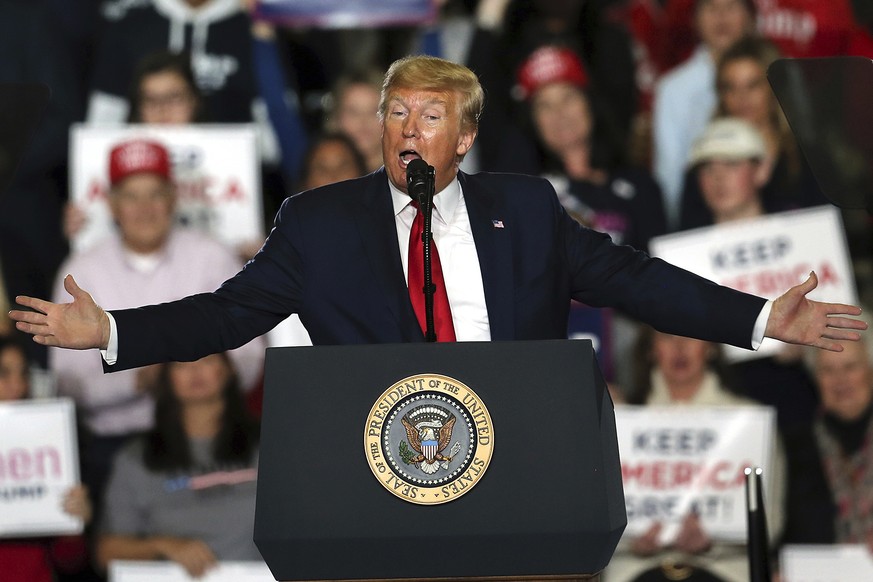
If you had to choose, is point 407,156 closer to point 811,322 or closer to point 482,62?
point 811,322

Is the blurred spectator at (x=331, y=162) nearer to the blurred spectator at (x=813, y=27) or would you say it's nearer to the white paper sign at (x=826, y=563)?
the blurred spectator at (x=813, y=27)

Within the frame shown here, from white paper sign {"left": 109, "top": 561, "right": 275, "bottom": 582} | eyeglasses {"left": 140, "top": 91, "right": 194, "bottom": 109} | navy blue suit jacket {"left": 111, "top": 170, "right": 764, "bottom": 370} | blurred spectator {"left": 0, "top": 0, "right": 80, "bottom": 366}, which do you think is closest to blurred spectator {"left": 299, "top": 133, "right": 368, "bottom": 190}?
eyeglasses {"left": 140, "top": 91, "right": 194, "bottom": 109}

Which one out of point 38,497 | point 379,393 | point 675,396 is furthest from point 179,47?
point 379,393

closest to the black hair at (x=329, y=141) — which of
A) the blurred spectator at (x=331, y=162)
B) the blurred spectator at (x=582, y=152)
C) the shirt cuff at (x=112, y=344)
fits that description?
the blurred spectator at (x=331, y=162)

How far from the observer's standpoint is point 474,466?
2.36 meters

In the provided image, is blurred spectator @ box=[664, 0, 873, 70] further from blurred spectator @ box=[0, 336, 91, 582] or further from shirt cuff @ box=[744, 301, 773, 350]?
shirt cuff @ box=[744, 301, 773, 350]

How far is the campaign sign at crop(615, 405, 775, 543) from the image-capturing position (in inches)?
217

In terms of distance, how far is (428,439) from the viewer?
2357 mm

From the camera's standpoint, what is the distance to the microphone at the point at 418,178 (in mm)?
2529

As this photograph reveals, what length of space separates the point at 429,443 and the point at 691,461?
340 centimetres

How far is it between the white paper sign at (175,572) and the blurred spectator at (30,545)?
248mm

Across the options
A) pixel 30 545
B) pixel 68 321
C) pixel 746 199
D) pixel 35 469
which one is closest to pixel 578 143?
pixel 746 199

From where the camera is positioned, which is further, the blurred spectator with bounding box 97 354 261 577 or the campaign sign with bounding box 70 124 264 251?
the campaign sign with bounding box 70 124 264 251

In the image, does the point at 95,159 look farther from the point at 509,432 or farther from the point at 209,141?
the point at 509,432
